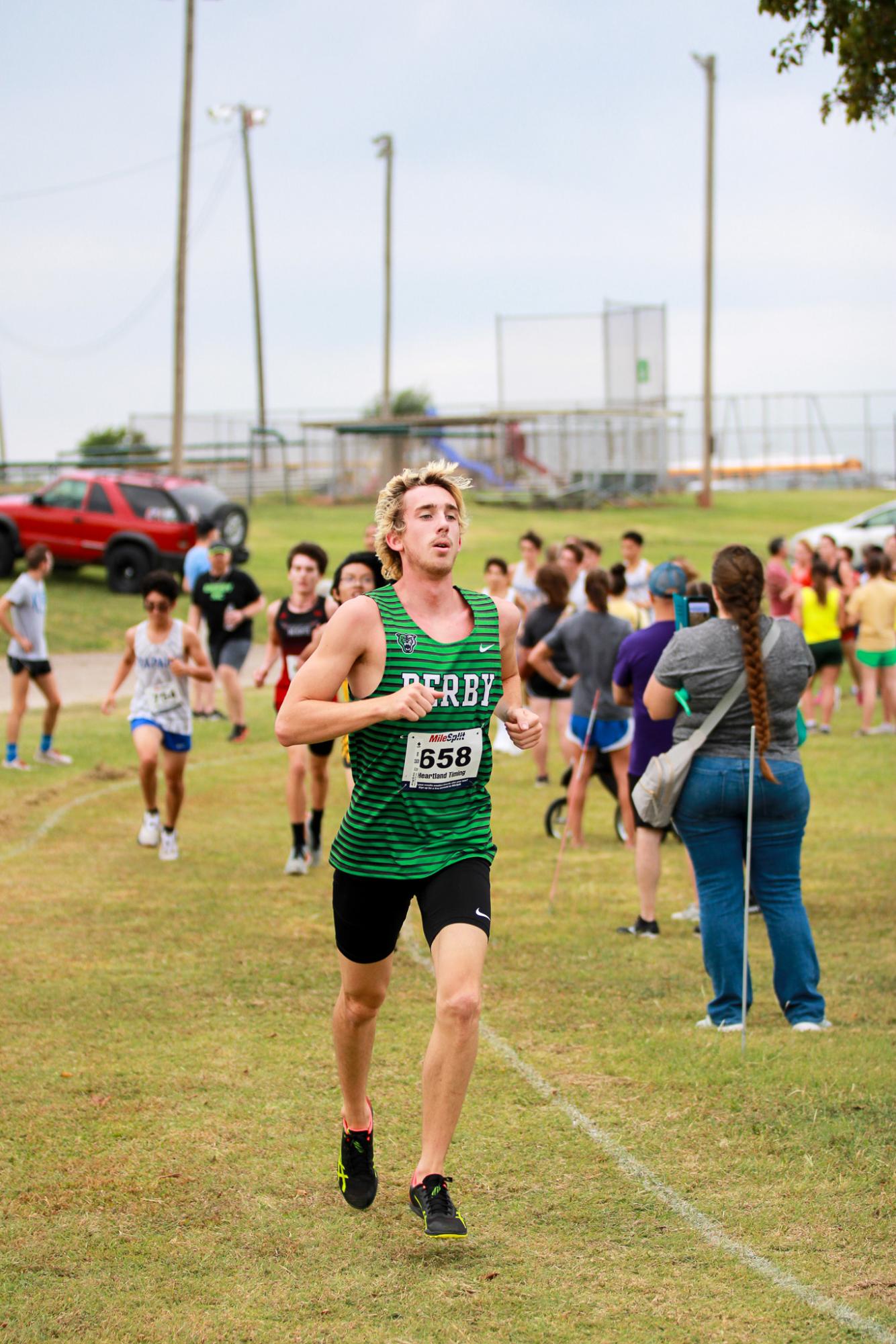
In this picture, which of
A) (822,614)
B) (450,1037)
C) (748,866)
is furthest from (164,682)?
(822,614)

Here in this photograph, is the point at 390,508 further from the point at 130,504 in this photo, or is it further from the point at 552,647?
the point at 130,504

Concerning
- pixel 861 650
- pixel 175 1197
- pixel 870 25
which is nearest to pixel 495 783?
→ pixel 861 650

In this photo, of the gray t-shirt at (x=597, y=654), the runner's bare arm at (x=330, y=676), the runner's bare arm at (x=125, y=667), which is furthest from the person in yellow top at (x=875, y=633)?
the runner's bare arm at (x=330, y=676)

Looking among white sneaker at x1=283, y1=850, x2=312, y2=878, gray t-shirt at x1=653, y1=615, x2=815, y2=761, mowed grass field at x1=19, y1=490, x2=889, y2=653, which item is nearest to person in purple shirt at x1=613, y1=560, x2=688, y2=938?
gray t-shirt at x1=653, y1=615, x2=815, y2=761

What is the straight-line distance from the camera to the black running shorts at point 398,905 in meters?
4.29

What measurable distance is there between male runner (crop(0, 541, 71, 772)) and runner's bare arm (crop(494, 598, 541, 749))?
33.7 feet

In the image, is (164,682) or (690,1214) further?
(164,682)

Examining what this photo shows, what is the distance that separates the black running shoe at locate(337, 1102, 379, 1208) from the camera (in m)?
4.63

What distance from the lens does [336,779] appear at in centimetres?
1462

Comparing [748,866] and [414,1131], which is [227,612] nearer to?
[748,866]

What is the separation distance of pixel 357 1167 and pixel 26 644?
1056 centimetres

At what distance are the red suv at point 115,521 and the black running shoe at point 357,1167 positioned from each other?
22.1 meters

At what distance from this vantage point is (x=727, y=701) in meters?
6.33

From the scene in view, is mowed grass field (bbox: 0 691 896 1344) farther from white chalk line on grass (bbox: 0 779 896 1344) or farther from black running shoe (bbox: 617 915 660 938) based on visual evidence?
black running shoe (bbox: 617 915 660 938)
